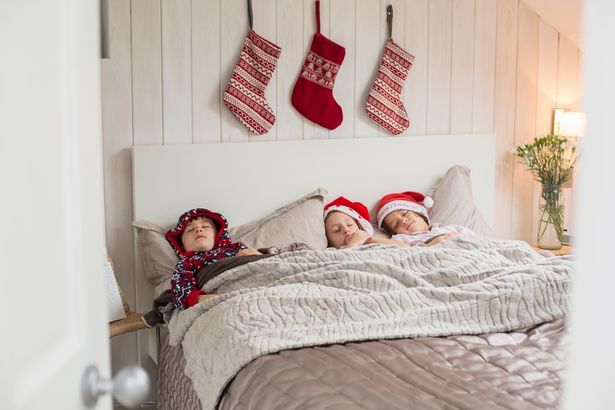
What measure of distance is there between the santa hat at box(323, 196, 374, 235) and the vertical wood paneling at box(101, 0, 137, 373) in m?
0.82

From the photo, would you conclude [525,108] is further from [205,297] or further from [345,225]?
[205,297]

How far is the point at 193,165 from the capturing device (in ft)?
10.6

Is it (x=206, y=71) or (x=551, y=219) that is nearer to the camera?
(x=206, y=71)

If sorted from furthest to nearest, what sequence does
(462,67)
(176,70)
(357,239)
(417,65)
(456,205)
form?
(462,67) < (417,65) < (456,205) < (176,70) < (357,239)

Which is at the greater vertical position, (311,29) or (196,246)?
(311,29)

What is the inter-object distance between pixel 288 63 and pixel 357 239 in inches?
33.8

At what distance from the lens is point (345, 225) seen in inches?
128

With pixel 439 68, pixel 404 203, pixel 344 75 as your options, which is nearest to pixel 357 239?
pixel 404 203

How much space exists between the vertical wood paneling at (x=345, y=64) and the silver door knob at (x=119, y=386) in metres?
2.63

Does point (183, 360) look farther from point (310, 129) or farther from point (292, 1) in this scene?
point (292, 1)

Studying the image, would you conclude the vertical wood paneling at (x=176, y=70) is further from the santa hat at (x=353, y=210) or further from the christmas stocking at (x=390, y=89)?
the christmas stocking at (x=390, y=89)

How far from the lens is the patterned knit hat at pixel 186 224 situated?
3.06 m

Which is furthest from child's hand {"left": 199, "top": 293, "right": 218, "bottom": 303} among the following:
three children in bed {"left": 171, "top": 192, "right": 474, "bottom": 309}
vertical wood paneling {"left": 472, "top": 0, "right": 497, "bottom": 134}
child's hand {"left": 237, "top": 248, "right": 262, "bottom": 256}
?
vertical wood paneling {"left": 472, "top": 0, "right": 497, "bottom": 134}

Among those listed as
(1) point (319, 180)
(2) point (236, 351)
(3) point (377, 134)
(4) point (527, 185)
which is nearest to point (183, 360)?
(2) point (236, 351)
